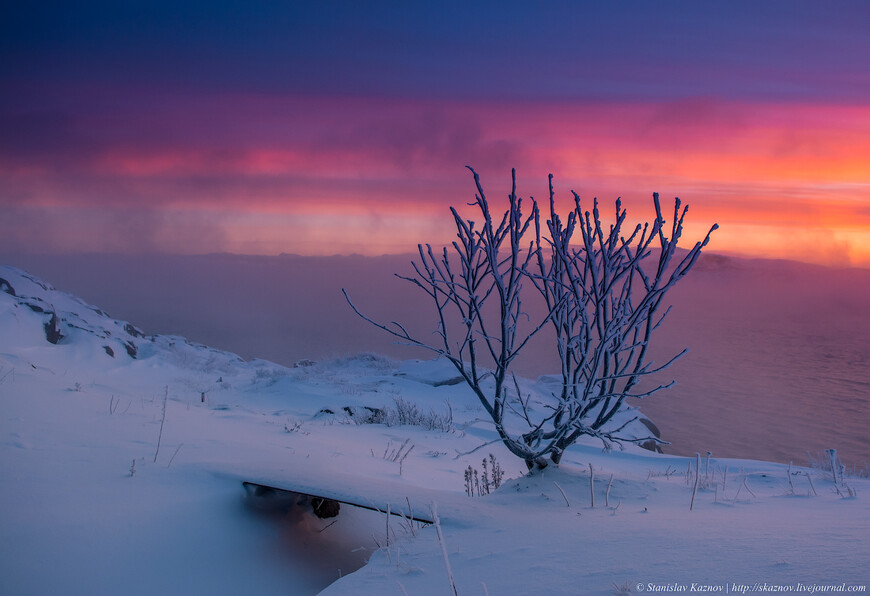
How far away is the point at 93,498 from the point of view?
3312mm

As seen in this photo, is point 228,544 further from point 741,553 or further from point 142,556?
point 741,553

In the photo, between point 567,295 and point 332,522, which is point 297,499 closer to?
point 332,522

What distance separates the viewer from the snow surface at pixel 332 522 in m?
2.08

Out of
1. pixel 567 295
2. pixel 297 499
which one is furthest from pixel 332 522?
pixel 567 295

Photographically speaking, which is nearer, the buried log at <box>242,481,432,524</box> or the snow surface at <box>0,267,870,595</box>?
the snow surface at <box>0,267,870,595</box>

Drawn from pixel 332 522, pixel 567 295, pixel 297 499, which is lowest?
pixel 332 522

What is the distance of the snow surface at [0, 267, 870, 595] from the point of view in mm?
2082

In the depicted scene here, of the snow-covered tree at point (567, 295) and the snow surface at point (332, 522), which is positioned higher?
the snow-covered tree at point (567, 295)

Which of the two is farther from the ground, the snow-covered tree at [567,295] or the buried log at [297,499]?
the snow-covered tree at [567,295]

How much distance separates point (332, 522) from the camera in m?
3.82

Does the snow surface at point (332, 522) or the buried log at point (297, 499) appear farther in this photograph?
the buried log at point (297, 499)

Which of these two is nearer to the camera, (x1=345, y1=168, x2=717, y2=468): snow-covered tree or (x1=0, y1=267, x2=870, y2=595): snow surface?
(x1=0, y1=267, x2=870, y2=595): snow surface

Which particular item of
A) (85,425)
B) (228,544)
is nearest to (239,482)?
(228,544)

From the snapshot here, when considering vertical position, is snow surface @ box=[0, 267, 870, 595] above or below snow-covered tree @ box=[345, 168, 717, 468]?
below
